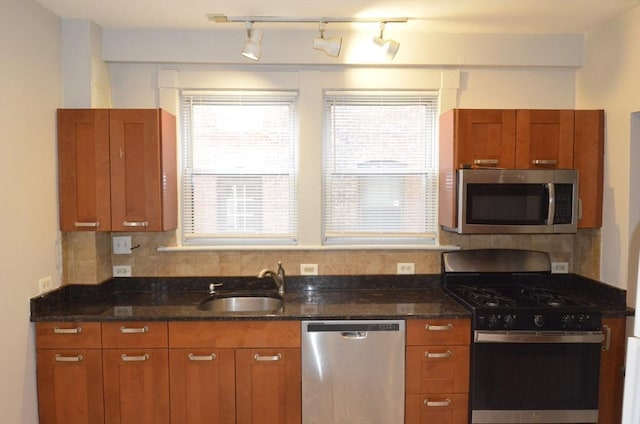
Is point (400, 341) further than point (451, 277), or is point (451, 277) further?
point (451, 277)

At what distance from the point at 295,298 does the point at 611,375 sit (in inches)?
79.6

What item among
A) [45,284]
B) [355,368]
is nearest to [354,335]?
[355,368]

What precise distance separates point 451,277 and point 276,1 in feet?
7.16

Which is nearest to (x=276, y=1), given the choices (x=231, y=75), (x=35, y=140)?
(x=231, y=75)

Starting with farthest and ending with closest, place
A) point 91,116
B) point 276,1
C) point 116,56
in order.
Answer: point 116,56, point 91,116, point 276,1

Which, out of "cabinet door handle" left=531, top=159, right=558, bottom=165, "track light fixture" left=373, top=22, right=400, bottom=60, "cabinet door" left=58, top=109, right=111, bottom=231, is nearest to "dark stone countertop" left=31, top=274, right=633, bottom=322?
"cabinet door" left=58, top=109, right=111, bottom=231

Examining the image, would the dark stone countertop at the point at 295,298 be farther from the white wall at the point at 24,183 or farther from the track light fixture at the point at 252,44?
the track light fixture at the point at 252,44

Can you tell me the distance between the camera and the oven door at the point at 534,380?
7.79 ft

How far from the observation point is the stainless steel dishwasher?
2.39 metres

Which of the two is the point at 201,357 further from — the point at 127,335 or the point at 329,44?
the point at 329,44

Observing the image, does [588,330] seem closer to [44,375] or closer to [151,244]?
[151,244]

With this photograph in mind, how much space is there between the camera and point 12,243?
2150mm

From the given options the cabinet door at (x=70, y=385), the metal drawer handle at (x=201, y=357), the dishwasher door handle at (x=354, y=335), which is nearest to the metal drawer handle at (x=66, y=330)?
the cabinet door at (x=70, y=385)

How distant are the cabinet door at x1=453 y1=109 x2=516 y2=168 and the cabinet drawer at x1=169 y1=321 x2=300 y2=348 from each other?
153 centimetres
